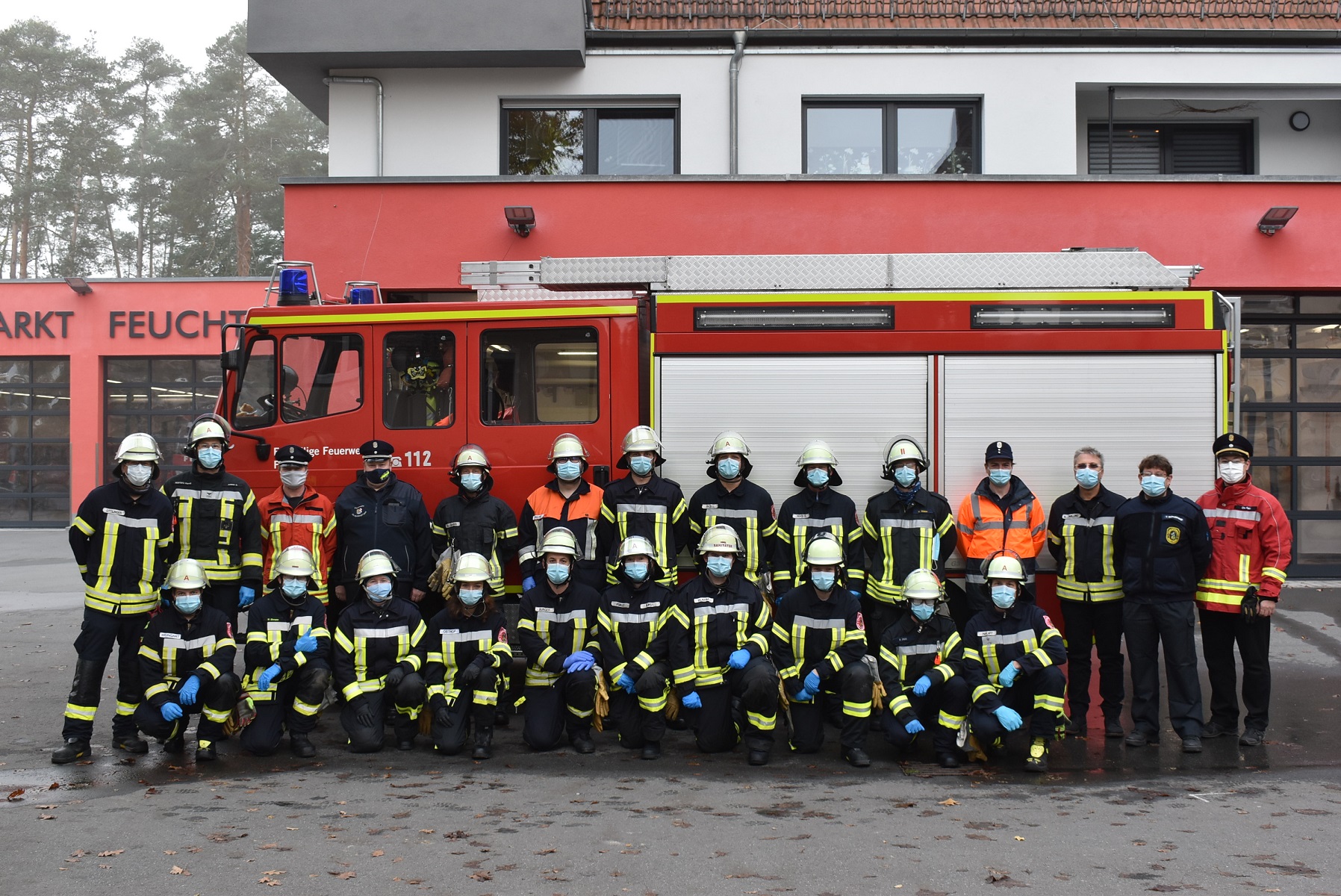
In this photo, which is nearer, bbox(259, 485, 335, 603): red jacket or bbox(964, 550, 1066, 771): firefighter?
bbox(964, 550, 1066, 771): firefighter

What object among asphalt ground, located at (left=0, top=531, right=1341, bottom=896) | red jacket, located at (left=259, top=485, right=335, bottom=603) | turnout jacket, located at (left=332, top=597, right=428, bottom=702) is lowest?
asphalt ground, located at (left=0, top=531, right=1341, bottom=896)

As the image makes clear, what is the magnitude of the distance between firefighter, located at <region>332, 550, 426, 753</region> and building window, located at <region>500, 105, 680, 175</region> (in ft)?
24.6

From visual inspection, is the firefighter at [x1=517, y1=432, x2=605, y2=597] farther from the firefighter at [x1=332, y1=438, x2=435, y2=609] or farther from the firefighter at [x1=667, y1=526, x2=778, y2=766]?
the firefighter at [x1=667, y1=526, x2=778, y2=766]

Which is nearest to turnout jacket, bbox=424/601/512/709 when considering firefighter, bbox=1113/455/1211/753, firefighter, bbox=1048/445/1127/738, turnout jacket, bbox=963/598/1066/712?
turnout jacket, bbox=963/598/1066/712

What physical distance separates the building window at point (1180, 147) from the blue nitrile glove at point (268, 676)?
11.6m

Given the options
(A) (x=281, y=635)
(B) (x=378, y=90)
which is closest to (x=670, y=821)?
(A) (x=281, y=635)

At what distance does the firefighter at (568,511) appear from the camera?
7176mm

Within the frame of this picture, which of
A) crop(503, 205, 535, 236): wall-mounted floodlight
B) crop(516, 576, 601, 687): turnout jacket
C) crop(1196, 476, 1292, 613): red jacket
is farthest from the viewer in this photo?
crop(503, 205, 535, 236): wall-mounted floodlight

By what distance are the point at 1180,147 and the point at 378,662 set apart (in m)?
11.9

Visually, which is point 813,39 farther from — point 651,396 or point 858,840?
point 858,840

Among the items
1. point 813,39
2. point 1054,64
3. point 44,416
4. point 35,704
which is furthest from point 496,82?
point 44,416

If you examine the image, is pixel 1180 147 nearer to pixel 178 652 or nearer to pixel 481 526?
pixel 481 526

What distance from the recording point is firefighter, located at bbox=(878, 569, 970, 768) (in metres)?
6.31

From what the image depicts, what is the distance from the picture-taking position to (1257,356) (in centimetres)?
1292
